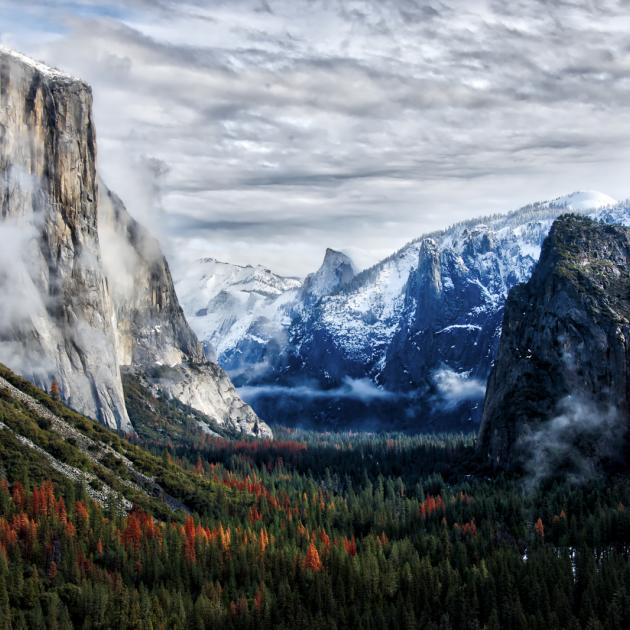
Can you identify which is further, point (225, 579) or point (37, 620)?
point (225, 579)

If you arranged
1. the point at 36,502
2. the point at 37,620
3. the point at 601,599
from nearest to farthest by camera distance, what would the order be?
the point at 37,620 < the point at 601,599 < the point at 36,502

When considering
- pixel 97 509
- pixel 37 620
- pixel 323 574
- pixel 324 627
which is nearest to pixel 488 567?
pixel 323 574

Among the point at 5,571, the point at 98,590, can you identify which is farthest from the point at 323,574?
the point at 5,571

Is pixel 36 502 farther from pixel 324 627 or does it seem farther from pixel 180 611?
pixel 324 627

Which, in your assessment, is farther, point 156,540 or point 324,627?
point 156,540

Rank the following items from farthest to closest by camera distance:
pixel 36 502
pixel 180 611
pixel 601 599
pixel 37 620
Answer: pixel 36 502 < pixel 601 599 < pixel 180 611 < pixel 37 620

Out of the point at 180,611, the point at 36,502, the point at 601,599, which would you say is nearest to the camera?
the point at 180,611

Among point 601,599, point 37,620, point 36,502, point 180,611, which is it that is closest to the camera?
point 37,620

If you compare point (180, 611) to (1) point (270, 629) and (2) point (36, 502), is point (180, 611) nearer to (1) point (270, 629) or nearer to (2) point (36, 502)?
(1) point (270, 629)
